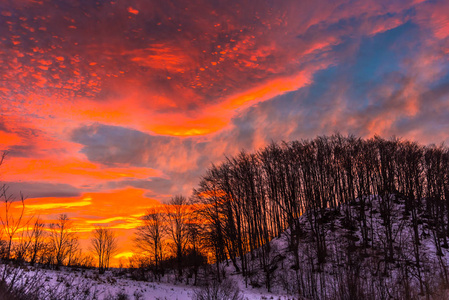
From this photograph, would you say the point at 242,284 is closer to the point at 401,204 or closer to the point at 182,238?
the point at 182,238

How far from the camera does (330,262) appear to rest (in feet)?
121

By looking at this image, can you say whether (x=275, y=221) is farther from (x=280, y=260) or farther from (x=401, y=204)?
(x=401, y=204)

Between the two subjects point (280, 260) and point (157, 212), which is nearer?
point (280, 260)

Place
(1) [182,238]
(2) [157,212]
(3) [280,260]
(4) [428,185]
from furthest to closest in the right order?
(2) [157,212] → (1) [182,238] → (4) [428,185] → (3) [280,260]

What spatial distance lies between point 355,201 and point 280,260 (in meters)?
20.6

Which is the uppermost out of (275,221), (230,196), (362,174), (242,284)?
(362,174)

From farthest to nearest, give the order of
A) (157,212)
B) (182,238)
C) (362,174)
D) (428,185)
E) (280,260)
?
1. (157,212)
2. (182,238)
3. (362,174)
4. (428,185)
5. (280,260)

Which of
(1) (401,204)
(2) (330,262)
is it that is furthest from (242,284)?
(1) (401,204)

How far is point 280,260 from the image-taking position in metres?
40.2

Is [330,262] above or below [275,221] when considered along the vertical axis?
below

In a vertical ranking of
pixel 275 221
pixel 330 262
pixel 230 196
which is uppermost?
pixel 230 196

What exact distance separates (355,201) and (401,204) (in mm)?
7309

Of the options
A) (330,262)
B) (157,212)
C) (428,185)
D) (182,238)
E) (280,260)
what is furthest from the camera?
(157,212)

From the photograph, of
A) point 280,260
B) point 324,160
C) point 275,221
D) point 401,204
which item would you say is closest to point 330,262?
point 280,260
